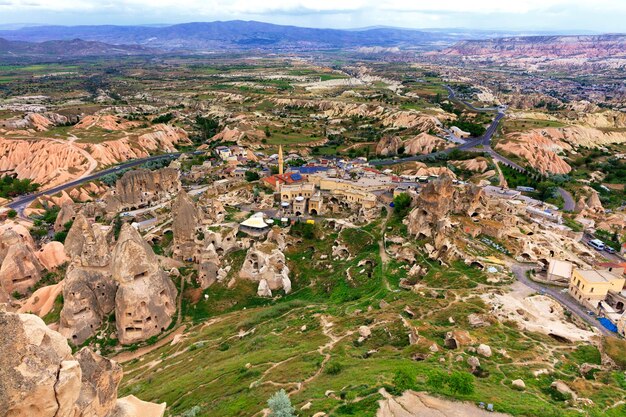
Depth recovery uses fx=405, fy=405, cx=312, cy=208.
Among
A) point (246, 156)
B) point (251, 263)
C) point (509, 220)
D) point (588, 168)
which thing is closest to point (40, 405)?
point (251, 263)

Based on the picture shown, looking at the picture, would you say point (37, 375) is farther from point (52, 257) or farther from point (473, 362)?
point (52, 257)

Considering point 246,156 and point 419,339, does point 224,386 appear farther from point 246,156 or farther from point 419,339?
point 246,156

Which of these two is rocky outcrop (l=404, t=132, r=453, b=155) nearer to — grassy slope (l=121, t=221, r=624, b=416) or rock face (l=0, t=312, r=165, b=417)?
grassy slope (l=121, t=221, r=624, b=416)

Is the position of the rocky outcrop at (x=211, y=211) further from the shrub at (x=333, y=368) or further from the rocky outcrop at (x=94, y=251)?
the shrub at (x=333, y=368)

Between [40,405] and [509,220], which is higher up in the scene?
[40,405]

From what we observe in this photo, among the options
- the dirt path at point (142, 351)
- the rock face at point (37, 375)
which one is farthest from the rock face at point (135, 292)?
the rock face at point (37, 375)

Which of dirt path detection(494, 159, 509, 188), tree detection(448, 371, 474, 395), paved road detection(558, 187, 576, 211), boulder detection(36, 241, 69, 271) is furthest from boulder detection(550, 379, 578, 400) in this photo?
dirt path detection(494, 159, 509, 188)
